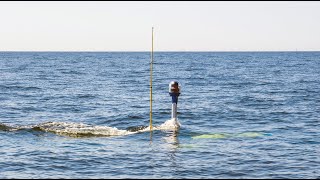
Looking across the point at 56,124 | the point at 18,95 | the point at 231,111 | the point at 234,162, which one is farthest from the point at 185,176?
the point at 18,95

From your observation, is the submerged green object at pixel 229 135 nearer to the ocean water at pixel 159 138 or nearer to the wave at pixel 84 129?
the ocean water at pixel 159 138

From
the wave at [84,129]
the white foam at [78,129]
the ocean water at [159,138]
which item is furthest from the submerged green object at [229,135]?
the white foam at [78,129]

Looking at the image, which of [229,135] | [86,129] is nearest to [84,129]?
[86,129]

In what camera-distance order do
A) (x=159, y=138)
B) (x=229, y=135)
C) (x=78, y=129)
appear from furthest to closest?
(x=78, y=129), (x=229, y=135), (x=159, y=138)

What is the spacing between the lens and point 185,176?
1393 cm

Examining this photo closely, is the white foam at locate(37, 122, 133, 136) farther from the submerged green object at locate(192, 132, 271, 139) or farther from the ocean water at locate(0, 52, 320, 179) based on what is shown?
the submerged green object at locate(192, 132, 271, 139)

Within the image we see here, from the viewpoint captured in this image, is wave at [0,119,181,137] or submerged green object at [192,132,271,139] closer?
submerged green object at [192,132,271,139]

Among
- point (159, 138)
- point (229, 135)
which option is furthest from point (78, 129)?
point (229, 135)

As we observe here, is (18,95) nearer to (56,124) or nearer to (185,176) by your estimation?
(56,124)

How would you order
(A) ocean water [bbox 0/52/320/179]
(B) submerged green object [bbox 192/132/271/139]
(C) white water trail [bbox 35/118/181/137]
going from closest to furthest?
(A) ocean water [bbox 0/52/320/179] < (B) submerged green object [bbox 192/132/271/139] < (C) white water trail [bbox 35/118/181/137]

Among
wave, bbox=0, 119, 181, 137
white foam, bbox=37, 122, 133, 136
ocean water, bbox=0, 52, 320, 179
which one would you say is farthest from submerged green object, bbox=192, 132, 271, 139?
white foam, bbox=37, 122, 133, 136

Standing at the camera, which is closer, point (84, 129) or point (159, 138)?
point (159, 138)

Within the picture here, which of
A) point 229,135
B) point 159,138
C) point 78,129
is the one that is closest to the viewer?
point 159,138

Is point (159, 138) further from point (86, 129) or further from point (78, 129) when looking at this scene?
point (78, 129)
